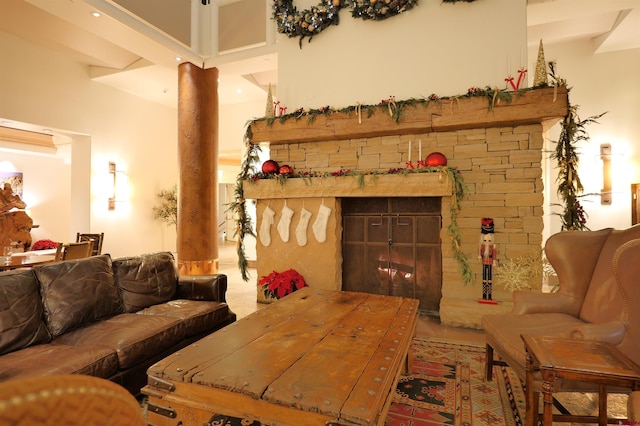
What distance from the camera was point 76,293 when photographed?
7.90 feet

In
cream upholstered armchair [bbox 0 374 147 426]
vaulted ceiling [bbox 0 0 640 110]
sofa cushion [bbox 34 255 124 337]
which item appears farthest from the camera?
vaulted ceiling [bbox 0 0 640 110]

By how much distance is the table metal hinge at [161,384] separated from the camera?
4.82 feet

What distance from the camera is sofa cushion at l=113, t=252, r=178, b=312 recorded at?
2.85m

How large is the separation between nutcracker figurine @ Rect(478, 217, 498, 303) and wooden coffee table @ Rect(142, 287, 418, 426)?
1.96m

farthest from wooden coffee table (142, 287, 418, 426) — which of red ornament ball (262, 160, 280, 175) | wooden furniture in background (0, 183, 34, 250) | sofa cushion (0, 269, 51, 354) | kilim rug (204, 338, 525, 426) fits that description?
wooden furniture in background (0, 183, 34, 250)

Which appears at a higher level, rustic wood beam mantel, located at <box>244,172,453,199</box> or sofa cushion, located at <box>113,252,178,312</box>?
rustic wood beam mantel, located at <box>244,172,453,199</box>

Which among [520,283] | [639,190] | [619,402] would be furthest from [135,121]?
[639,190]

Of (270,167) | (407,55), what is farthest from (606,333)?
(270,167)

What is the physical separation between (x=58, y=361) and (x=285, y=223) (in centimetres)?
283

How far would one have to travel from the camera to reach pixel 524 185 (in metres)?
3.62

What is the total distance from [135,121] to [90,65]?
1237 millimetres

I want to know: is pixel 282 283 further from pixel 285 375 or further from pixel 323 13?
pixel 323 13

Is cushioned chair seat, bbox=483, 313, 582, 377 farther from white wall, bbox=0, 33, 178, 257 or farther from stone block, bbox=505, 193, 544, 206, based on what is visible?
white wall, bbox=0, 33, 178, 257

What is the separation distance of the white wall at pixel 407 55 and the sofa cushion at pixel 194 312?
2.81 metres
